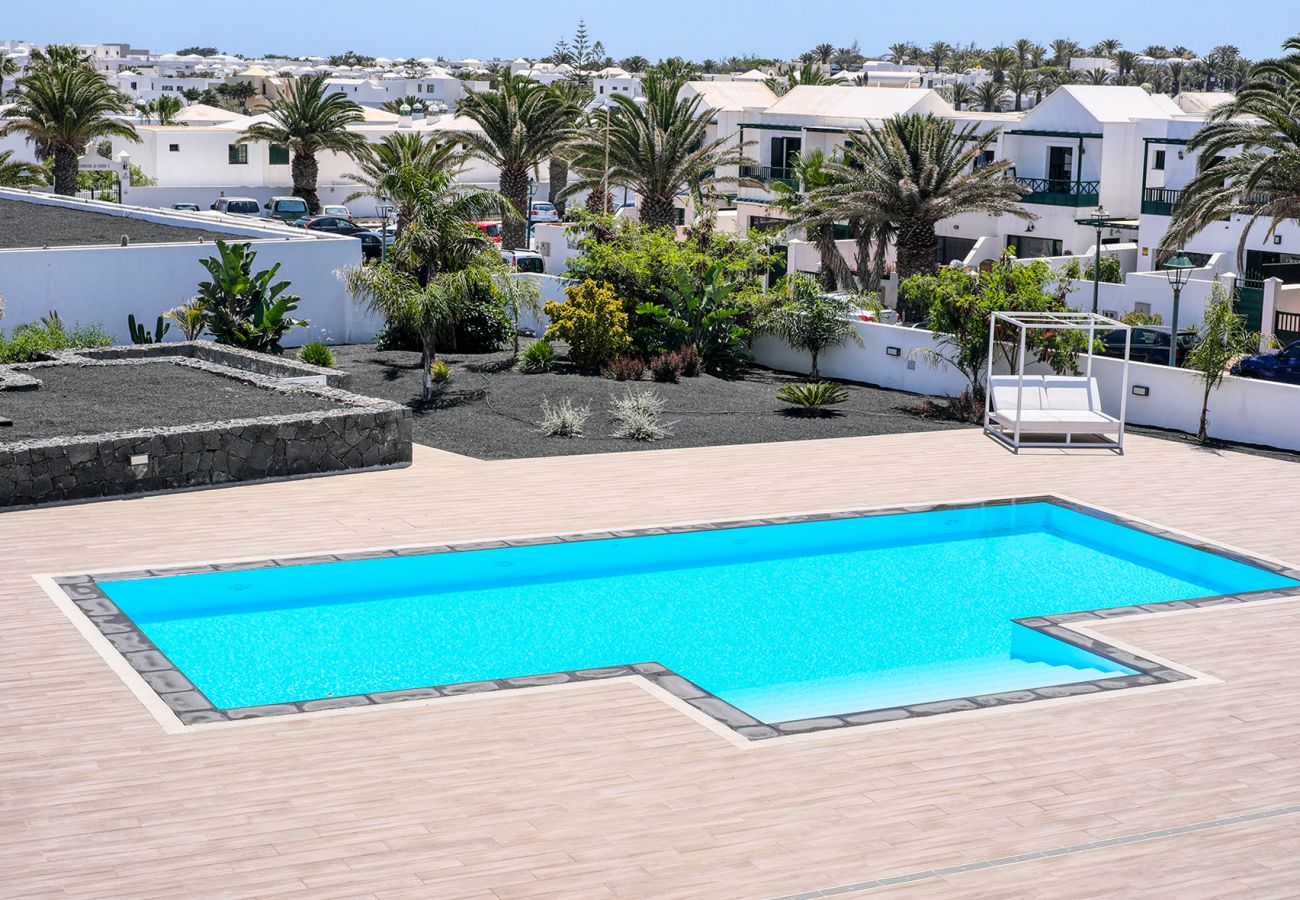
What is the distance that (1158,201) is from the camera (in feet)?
153

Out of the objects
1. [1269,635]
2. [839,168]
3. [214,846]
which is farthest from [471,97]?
[214,846]

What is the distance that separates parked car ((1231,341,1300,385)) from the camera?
1182 inches

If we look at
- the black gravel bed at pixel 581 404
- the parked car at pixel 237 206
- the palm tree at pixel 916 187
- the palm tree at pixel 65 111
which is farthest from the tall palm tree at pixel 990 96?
the black gravel bed at pixel 581 404

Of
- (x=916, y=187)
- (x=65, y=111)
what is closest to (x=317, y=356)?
(x=916, y=187)

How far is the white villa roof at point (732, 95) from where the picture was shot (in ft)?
220

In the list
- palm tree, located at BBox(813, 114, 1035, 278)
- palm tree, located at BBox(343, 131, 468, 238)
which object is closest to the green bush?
palm tree, located at BBox(343, 131, 468, 238)

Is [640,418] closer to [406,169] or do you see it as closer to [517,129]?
[406,169]

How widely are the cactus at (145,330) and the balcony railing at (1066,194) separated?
30355mm

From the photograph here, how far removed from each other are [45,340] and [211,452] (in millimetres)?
8380

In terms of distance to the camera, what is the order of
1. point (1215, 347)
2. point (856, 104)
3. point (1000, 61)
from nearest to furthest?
point (1215, 347), point (856, 104), point (1000, 61)

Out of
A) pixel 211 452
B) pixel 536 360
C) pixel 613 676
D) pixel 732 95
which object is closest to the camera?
pixel 613 676

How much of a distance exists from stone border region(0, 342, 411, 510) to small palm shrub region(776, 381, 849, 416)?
7.42 m

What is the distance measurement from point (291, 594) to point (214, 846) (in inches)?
259

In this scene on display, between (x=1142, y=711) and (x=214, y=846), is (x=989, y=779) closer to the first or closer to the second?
(x=1142, y=711)
